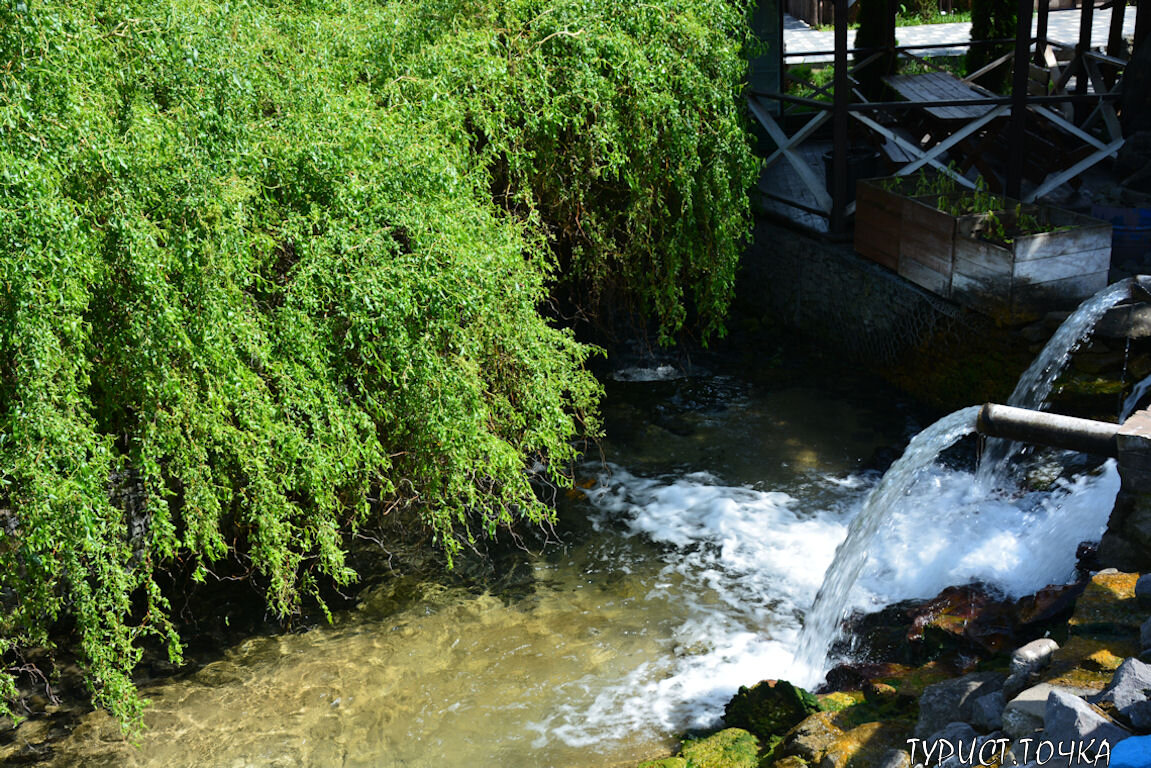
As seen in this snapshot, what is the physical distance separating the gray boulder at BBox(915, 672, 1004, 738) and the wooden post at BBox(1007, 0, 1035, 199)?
5924 millimetres

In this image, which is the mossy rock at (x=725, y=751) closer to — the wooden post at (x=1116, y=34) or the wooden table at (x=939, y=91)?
the wooden table at (x=939, y=91)

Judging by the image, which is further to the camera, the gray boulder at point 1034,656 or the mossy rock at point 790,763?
the mossy rock at point 790,763

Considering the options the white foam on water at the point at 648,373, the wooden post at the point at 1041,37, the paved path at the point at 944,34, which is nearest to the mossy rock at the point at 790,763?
the white foam on water at the point at 648,373

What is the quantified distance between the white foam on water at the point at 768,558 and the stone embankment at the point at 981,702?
480 millimetres

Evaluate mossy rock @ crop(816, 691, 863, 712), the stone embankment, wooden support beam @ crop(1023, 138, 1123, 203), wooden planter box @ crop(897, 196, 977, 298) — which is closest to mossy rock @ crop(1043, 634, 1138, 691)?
the stone embankment

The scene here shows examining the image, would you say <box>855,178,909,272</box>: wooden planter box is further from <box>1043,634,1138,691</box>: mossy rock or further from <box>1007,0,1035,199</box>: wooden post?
<box>1043,634,1138,691</box>: mossy rock

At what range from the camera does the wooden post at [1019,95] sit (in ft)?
28.2

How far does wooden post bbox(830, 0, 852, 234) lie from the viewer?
9.44 meters

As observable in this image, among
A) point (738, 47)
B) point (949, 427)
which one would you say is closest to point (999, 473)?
point (949, 427)

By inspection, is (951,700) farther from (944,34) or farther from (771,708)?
(944,34)

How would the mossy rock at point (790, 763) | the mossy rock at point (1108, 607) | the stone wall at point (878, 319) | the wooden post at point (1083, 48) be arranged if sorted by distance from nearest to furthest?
the mossy rock at point (1108, 607)
the mossy rock at point (790, 763)
the stone wall at point (878, 319)
the wooden post at point (1083, 48)

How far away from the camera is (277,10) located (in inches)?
271

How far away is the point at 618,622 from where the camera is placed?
6602mm

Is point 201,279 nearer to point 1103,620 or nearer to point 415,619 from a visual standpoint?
point 415,619
